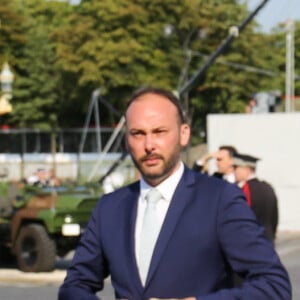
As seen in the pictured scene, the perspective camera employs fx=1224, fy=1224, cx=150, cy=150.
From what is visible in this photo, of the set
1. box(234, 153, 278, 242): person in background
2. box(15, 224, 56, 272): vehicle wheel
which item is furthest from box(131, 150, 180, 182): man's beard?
box(15, 224, 56, 272): vehicle wheel

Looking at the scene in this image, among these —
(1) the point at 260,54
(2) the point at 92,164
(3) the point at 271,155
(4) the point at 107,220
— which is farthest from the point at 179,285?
(1) the point at 260,54

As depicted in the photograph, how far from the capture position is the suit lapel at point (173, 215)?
3.30 m

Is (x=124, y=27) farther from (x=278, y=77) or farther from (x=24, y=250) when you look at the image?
(x=24, y=250)

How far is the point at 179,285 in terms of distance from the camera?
329 cm

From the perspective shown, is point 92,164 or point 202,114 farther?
point 202,114

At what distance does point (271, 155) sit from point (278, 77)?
53.5 meters

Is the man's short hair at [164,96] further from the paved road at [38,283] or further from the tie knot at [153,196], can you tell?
the paved road at [38,283]

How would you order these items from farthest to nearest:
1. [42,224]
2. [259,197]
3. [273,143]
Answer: [273,143] → [42,224] → [259,197]

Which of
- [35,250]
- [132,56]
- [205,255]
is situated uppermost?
[132,56]

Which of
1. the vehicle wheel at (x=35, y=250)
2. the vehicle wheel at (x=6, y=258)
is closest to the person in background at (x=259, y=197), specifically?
the vehicle wheel at (x=35, y=250)

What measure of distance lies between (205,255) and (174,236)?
0.10 metres

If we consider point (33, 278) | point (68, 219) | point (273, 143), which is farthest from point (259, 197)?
point (273, 143)

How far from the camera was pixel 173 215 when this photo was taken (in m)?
3.35

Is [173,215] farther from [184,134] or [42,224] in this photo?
[42,224]
